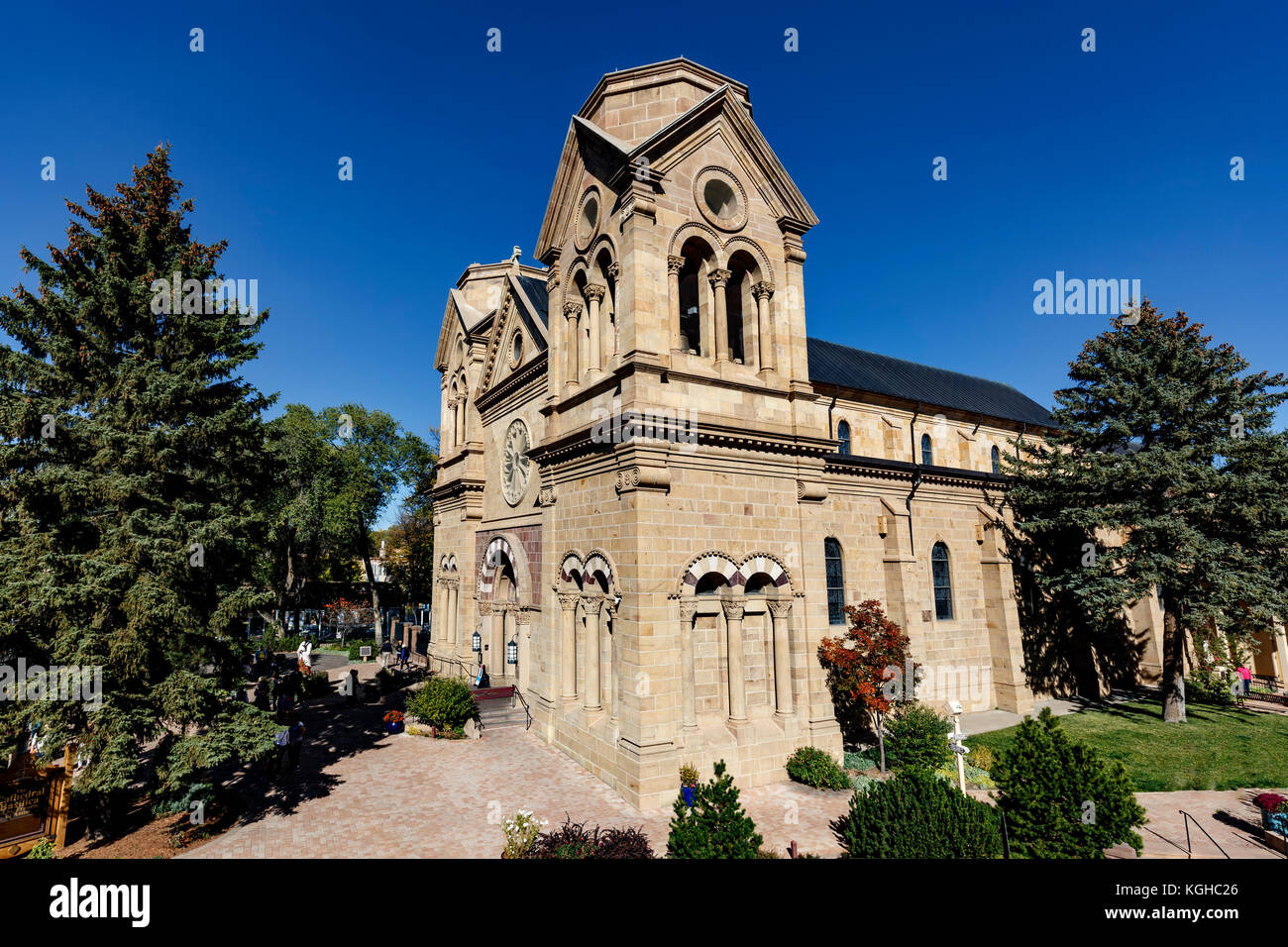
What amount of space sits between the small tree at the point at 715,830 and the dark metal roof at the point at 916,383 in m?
18.6

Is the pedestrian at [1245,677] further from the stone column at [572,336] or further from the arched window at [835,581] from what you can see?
the stone column at [572,336]

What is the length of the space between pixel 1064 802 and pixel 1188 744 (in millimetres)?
14404

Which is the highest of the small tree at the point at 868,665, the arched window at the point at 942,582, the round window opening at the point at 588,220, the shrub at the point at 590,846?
the round window opening at the point at 588,220

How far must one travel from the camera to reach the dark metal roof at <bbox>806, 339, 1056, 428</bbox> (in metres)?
27.1

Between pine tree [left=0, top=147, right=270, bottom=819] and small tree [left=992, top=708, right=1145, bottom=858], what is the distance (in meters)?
15.5

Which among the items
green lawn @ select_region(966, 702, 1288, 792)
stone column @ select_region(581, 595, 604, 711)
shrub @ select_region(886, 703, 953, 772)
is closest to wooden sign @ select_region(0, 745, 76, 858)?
stone column @ select_region(581, 595, 604, 711)

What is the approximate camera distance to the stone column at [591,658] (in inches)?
662

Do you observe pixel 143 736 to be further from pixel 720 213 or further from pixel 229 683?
pixel 720 213

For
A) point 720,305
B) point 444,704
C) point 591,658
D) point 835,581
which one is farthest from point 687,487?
point 444,704

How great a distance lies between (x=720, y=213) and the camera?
17672mm

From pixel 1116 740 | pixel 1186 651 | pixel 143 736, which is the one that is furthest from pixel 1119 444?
pixel 143 736

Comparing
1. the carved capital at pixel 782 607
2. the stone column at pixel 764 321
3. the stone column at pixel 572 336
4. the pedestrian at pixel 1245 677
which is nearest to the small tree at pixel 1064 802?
the carved capital at pixel 782 607

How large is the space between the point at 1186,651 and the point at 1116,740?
55.9 feet
